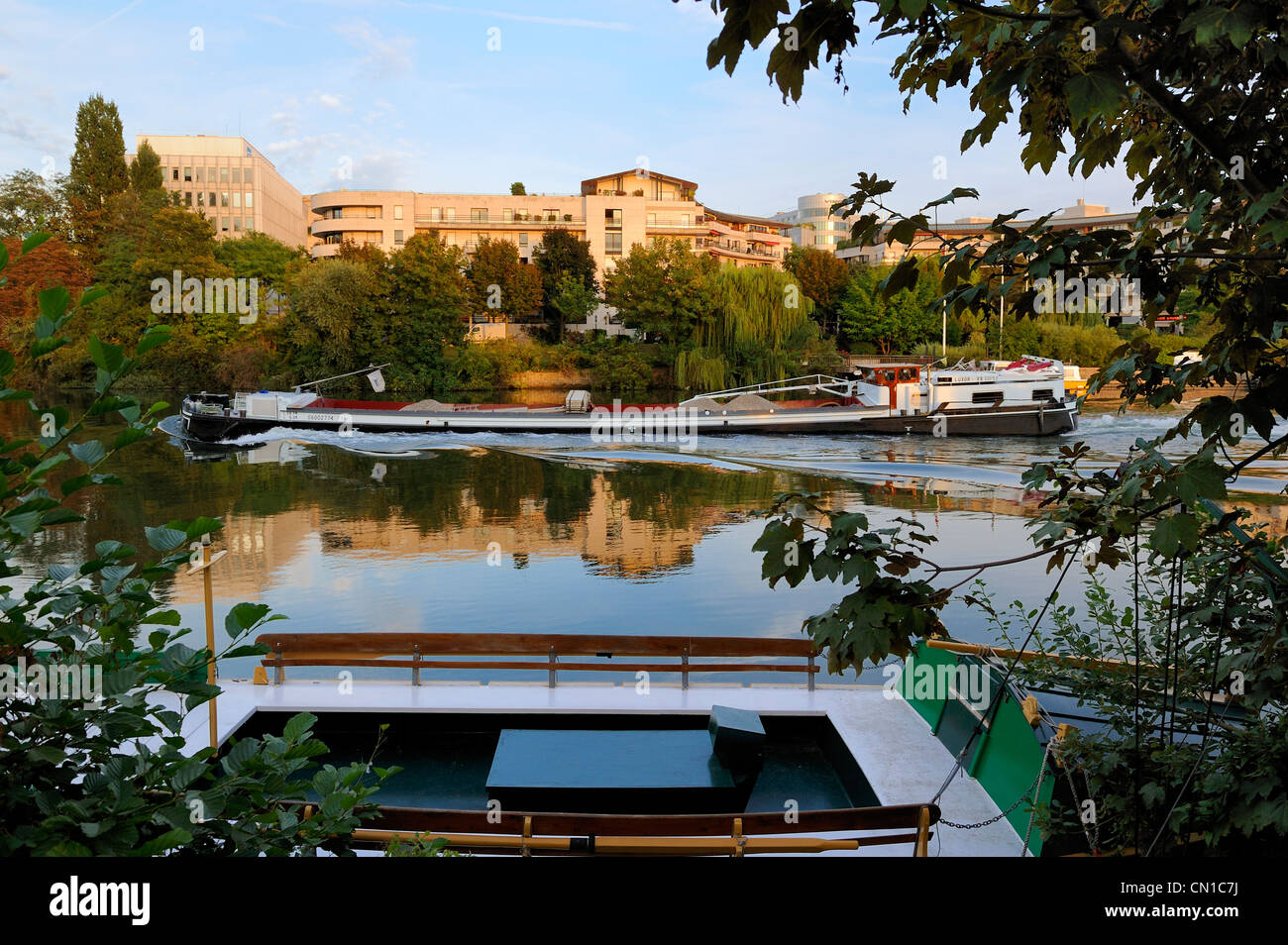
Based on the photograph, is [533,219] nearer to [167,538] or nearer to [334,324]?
[334,324]

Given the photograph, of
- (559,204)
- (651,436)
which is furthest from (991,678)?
(559,204)

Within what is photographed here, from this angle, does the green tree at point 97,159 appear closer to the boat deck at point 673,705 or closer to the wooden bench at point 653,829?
the boat deck at point 673,705

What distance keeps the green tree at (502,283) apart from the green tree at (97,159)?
24.5m

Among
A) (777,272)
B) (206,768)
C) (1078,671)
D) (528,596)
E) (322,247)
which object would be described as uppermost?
(322,247)

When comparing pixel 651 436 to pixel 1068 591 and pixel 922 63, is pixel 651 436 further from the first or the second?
pixel 922 63

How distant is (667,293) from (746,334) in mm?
6193

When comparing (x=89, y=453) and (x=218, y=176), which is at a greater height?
(x=218, y=176)

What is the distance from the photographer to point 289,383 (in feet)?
175

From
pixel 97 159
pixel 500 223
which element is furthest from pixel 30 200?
pixel 500 223

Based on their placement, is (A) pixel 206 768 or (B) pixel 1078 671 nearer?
(A) pixel 206 768

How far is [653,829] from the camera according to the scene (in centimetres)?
478

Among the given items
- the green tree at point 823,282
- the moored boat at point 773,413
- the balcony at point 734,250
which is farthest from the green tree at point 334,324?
the balcony at point 734,250

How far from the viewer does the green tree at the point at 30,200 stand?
51.1m

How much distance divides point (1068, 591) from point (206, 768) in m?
15.2
